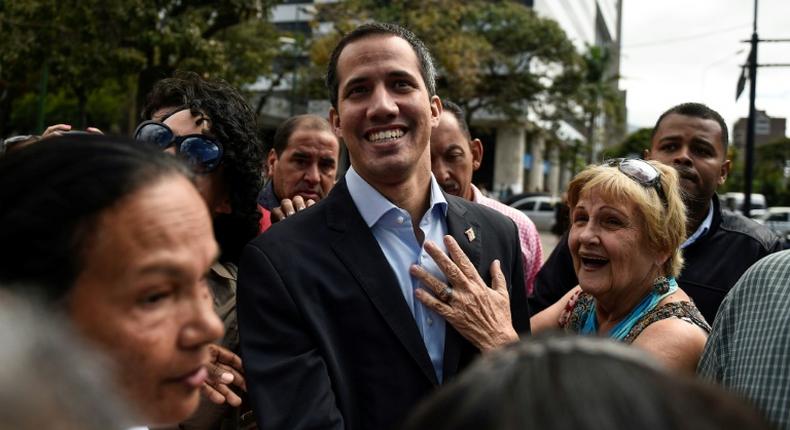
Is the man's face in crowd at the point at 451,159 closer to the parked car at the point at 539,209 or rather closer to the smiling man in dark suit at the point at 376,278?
the smiling man in dark suit at the point at 376,278

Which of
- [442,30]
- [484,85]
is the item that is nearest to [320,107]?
[442,30]

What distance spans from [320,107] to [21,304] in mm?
10671

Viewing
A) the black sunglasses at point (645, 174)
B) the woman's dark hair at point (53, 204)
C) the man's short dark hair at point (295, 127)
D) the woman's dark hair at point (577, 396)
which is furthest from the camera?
the man's short dark hair at point (295, 127)

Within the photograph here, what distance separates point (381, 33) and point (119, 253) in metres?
1.71

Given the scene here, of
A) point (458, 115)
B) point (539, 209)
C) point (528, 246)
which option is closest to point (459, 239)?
point (528, 246)

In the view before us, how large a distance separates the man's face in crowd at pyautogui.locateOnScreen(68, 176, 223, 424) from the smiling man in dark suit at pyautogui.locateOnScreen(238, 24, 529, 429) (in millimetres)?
878

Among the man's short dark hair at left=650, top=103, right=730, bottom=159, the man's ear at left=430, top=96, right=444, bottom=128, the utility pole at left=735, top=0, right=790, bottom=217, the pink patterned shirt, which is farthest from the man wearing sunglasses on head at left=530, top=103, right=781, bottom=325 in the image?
the utility pole at left=735, top=0, right=790, bottom=217

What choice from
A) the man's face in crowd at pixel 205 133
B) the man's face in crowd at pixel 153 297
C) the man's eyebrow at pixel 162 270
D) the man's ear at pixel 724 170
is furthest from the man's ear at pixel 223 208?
the man's ear at pixel 724 170

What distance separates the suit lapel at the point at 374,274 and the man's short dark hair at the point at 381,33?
1.90ft

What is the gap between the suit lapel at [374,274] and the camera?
2318 millimetres

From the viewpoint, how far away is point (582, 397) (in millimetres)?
641

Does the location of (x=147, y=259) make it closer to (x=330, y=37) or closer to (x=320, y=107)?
(x=320, y=107)

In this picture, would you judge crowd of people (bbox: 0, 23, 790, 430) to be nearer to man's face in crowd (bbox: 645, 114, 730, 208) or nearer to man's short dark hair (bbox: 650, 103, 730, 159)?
man's face in crowd (bbox: 645, 114, 730, 208)

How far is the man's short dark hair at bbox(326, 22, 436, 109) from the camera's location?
8.86 feet
